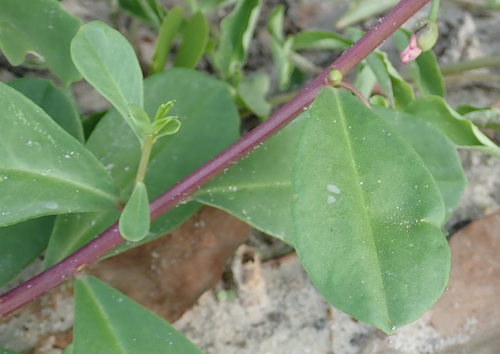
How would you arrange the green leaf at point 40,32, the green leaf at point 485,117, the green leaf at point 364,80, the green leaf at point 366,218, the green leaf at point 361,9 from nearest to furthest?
the green leaf at point 366,218 < the green leaf at point 40,32 < the green leaf at point 485,117 < the green leaf at point 364,80 < the green leaf at point 361,9

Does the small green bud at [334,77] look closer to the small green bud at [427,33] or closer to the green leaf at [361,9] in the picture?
the small green bud at [427,33]

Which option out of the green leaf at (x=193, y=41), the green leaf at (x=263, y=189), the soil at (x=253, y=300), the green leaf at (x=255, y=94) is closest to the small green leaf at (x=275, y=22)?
the green leaf at (x=255, y=94)

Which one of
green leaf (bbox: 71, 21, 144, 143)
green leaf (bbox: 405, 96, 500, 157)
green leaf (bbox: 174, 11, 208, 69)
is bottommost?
green leaf (bbox: 405, 96, 500, 157)

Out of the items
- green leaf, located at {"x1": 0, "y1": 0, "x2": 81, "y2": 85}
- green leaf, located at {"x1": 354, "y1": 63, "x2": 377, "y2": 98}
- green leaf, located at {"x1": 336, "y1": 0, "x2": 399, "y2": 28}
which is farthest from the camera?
green leaf, located at {"x1": 336, "y1": 0, "x2": 399, "y2": 28}

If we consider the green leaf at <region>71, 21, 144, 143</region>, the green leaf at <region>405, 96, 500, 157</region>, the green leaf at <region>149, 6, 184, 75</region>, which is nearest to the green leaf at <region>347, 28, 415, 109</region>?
the green leaf at <region>405, 96, 500, 157</region>

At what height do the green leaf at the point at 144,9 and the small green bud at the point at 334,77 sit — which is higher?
the green leaf at the point at 144,9

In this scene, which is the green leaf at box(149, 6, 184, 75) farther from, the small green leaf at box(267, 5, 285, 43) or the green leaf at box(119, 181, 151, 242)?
the green leaf at box(119, 181, 151, 242)
